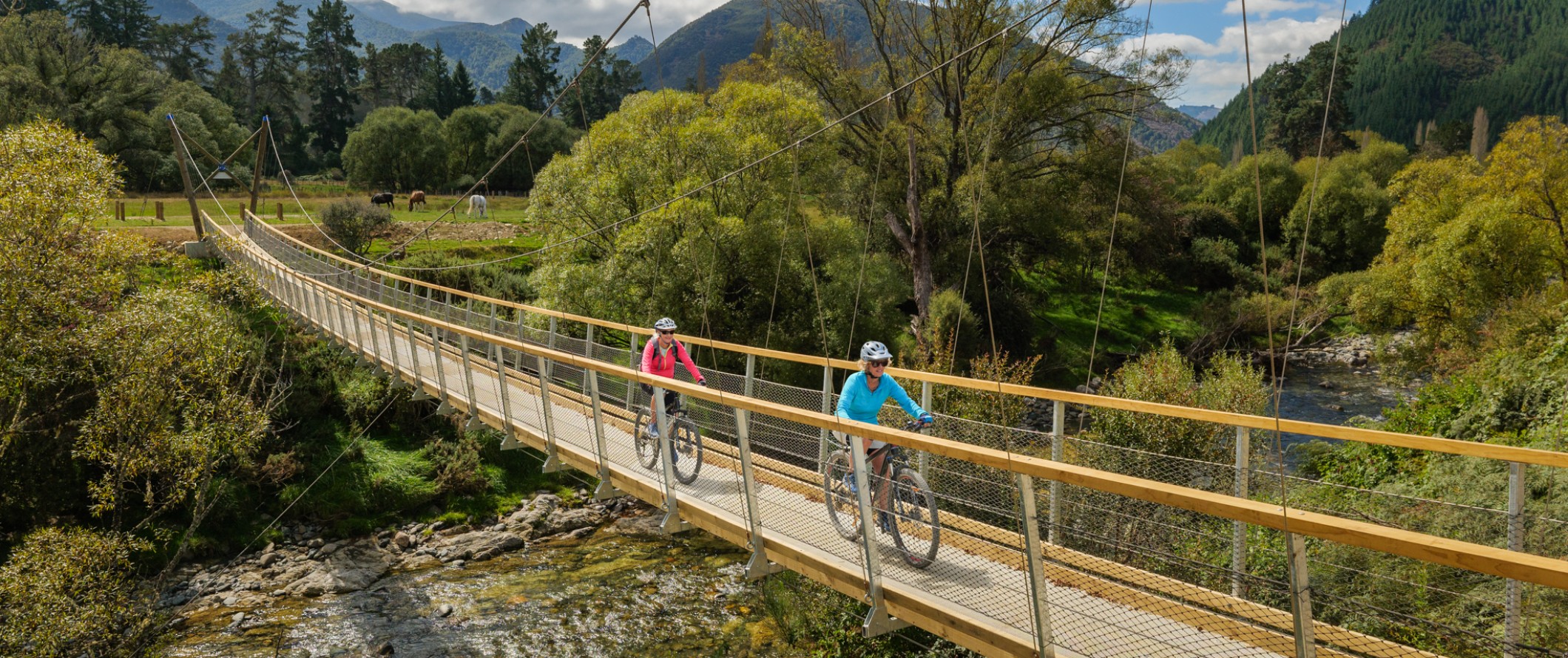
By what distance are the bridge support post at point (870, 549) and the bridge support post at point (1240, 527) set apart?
1636 millimetres

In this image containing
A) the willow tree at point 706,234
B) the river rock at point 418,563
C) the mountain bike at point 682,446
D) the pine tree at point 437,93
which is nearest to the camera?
the mountain bike at point 682,446

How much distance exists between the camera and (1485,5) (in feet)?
359

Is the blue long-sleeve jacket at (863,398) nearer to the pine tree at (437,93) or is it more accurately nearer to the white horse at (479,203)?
the white horse at (479,203)

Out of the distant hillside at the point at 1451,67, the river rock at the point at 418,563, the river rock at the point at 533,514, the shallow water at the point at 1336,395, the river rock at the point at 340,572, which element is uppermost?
the distant hillside at the point at 1451,67

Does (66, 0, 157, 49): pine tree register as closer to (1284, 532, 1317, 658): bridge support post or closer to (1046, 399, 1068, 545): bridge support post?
(1046, 399, 1068, 545): bridge support post

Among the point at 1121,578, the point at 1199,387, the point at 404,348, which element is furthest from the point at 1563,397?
the point at 404,348

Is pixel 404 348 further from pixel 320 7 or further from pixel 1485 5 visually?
pixel 1485 5

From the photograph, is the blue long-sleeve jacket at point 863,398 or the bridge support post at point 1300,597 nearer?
the bridge support post at point 1300,597

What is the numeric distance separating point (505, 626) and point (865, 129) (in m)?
16.4

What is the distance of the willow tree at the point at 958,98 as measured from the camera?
2144cm

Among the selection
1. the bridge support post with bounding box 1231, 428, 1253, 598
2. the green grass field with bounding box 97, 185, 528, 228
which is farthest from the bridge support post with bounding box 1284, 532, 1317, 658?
the green grass field with bounding box 97, 185, 528, 228

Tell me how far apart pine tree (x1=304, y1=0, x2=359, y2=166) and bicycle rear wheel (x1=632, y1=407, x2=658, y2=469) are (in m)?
53.3

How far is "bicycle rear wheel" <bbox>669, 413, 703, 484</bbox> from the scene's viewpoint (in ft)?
19.9

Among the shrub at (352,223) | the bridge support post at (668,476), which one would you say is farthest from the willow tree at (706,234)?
the bridge support post at (668,476)
